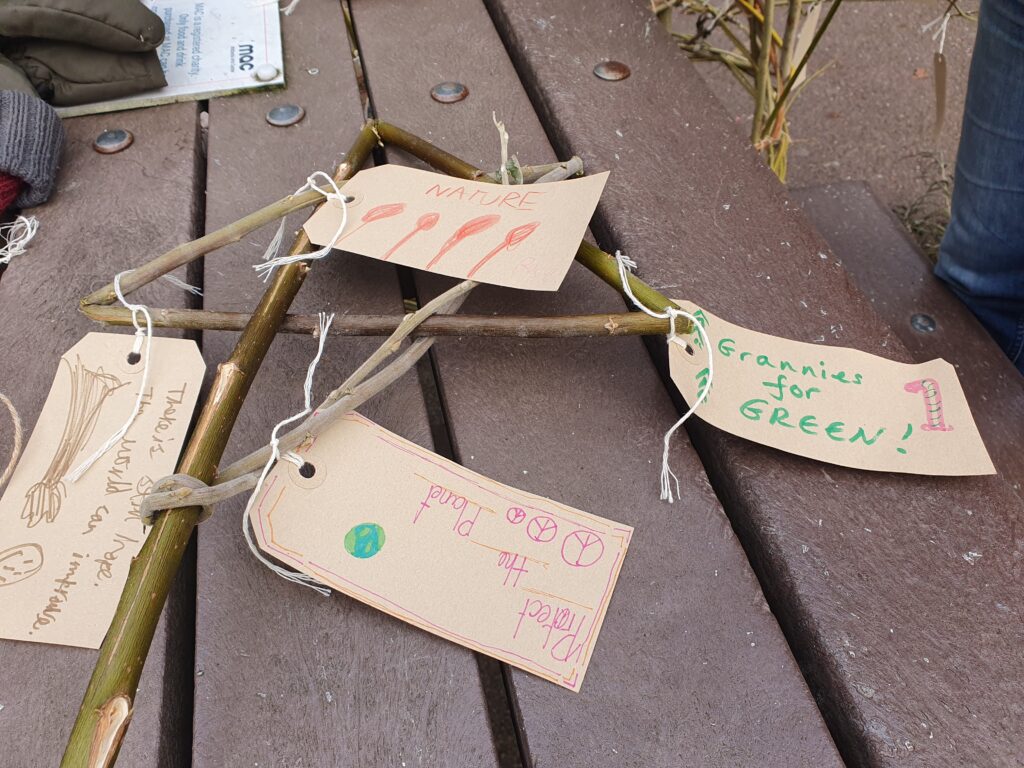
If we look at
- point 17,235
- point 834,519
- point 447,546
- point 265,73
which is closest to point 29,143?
point 17,235

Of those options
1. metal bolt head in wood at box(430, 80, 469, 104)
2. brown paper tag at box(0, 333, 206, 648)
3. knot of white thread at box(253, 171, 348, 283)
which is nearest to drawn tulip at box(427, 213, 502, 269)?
knot of white thread at box(253, 171, 348, 283)

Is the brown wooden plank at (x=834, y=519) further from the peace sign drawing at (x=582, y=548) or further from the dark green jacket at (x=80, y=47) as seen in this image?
the dark green jacket at (x=80, y=47)

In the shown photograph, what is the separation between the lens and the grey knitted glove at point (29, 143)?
34.9 inches

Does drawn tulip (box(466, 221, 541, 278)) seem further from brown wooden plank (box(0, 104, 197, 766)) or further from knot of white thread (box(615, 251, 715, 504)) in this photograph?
brown wooden plank (box(0, 104, 197, 766))

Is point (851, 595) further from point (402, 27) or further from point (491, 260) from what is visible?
point (402, 27)

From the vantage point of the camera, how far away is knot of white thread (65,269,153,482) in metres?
0.67

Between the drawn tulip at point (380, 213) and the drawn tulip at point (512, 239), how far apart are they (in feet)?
0.39

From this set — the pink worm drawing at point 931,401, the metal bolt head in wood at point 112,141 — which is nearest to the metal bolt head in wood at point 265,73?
the metal bolt head in wood at point 112,141

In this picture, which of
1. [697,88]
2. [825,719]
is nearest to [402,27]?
[697,88]

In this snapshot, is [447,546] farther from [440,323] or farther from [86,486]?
[86,486]

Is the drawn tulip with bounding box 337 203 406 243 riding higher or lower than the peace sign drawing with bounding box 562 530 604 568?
higher

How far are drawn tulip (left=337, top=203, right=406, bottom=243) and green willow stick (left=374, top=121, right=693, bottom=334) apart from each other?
0.34 ft

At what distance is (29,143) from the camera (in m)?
0.90

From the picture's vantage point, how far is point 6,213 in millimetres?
946
